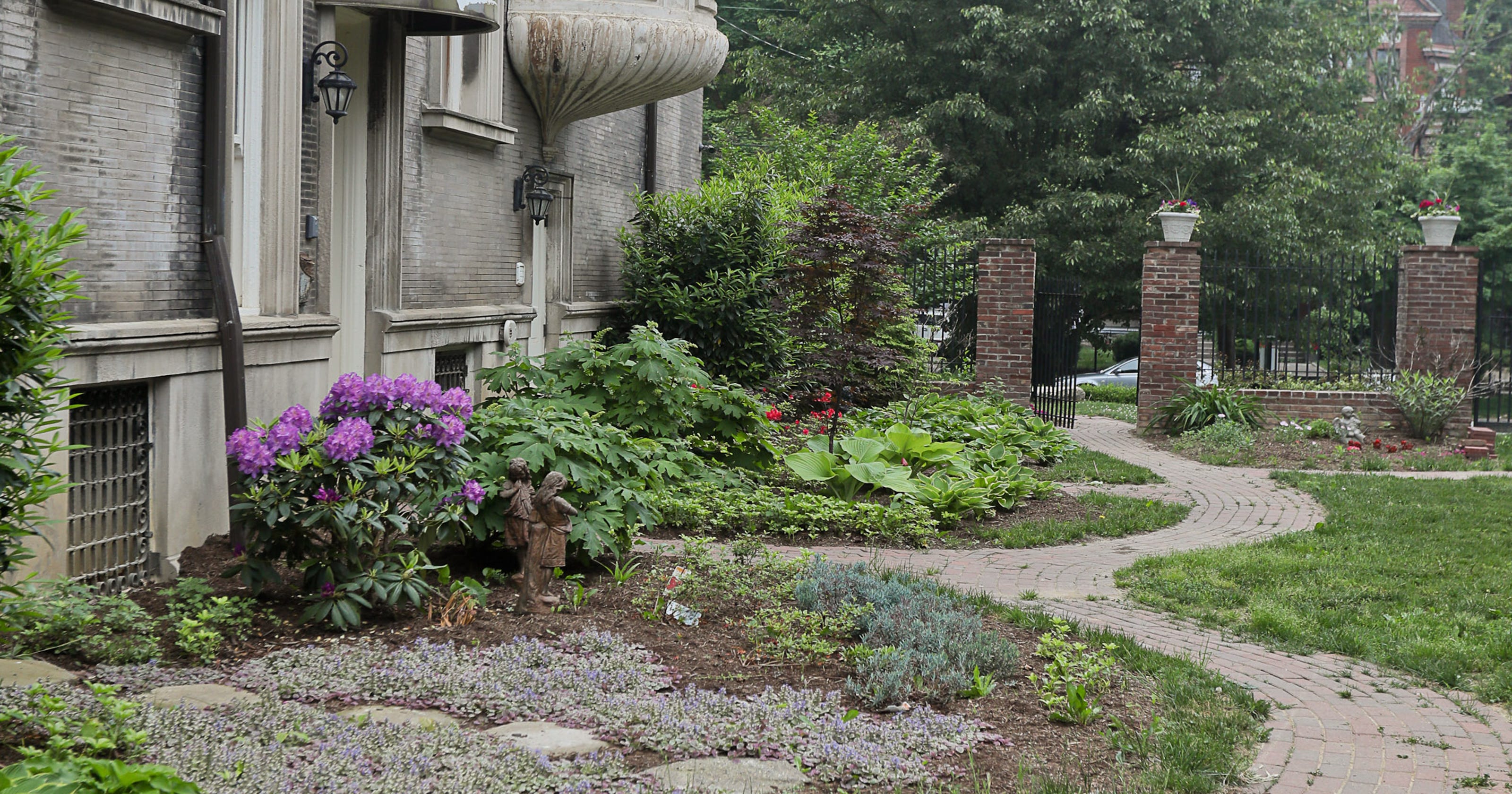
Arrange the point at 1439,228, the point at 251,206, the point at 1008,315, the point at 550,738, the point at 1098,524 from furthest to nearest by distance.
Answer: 1. the point at 1439,228
2. the point at 1008,315
3. the point at 1098,524
4. the point at 251,206
5. the point at 550,738

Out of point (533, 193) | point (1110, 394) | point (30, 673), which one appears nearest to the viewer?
point (30, 673)

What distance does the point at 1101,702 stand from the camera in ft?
15.7

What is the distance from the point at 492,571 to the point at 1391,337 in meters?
15.0

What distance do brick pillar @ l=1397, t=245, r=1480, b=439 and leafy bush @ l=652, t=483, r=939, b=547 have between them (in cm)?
990

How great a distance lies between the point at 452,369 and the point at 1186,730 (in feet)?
24.9

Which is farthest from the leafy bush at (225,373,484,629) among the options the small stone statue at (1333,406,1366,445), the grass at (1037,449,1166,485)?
the small stone statue at (1333,406,1366,445)

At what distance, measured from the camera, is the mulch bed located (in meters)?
4.19

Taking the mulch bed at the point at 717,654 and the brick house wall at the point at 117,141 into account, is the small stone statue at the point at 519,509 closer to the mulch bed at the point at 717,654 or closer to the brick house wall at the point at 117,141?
the mulch bed at the point at 717,654

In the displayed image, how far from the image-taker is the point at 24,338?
3889 mm

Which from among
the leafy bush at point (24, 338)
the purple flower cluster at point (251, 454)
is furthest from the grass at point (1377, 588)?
the leafy bush at point (24, 338)

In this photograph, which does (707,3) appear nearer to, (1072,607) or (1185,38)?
(1072,607)

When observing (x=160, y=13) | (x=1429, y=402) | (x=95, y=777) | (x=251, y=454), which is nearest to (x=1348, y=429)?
(x=1429, y=402)

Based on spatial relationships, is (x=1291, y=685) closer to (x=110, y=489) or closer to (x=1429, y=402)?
(x=110, y=489)

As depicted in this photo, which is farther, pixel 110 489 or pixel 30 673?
pixel 110 489
